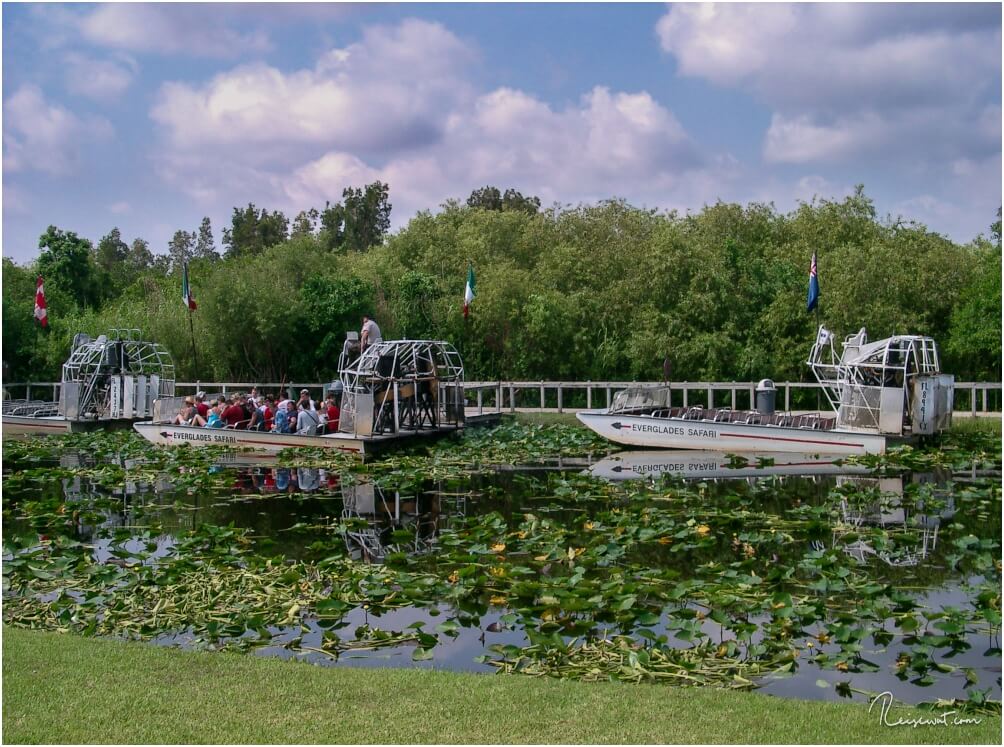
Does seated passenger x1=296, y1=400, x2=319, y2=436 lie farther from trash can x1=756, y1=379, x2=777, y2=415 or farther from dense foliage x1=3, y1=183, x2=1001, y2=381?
dense foliage x1=3, y1=183, x2=1001, y2=381

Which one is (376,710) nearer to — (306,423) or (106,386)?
(306,423)

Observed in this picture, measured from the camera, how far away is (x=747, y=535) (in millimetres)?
12461

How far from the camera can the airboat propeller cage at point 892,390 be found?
842 inches

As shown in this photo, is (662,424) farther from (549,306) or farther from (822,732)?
(822,732)

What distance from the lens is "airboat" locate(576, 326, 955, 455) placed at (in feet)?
70.3

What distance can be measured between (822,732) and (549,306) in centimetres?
3089

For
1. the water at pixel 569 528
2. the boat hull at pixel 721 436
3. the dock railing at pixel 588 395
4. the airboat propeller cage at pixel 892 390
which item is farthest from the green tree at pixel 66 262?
the airboat propeller cage at pixel 892 390

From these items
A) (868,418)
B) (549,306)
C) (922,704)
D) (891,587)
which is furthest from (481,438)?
(922,704)

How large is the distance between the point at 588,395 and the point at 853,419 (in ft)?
34.1

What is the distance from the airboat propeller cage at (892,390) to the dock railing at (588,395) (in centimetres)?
667

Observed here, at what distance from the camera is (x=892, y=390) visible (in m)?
21.4

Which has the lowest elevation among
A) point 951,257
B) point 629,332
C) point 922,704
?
point 922,704

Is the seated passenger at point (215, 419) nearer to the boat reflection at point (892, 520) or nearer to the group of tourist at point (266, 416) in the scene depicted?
the group of tourist at point (266, 416)

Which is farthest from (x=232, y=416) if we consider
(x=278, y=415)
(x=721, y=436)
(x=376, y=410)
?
(x=721, y=436)
